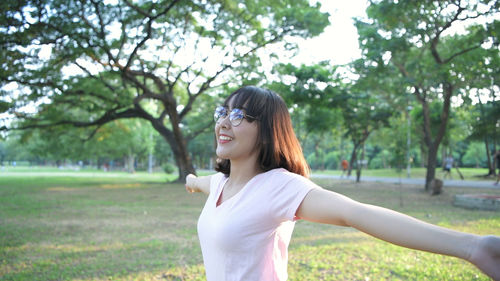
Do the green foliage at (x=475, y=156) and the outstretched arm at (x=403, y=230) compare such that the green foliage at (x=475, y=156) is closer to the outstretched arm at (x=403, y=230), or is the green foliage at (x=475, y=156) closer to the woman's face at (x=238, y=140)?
the woman's face at (x=238, y=140)

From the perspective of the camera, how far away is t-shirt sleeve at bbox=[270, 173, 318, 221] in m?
1.38

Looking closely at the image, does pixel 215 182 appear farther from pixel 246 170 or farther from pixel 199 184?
pixel 199 184

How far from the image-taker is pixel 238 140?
63.5 inches

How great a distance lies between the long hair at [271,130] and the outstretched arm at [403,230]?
12.2 inches

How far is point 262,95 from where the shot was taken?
1646 mm

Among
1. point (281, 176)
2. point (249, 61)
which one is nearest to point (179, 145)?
point (249, 61)

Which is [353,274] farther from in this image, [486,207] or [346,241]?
[486,207]

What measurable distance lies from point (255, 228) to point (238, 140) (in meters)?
0.40

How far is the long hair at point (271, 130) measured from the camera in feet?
5.31

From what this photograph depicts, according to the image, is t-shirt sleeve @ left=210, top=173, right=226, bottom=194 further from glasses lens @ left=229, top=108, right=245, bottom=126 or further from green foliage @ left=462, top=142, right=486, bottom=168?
green foliage @ left=462, top=142, right=486, bottom=168

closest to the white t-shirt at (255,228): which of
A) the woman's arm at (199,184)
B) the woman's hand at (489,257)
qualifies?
the woman's hand at (489,257)

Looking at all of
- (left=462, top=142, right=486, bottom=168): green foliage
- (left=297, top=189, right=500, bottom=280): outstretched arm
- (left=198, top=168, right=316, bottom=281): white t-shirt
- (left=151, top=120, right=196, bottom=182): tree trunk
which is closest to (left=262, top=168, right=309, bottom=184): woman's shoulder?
(left=198, top=168, right=316, bottom=281): white t-shirt

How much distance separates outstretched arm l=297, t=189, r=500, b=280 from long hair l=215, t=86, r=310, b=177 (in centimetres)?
31

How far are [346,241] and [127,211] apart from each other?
20.4 ft
